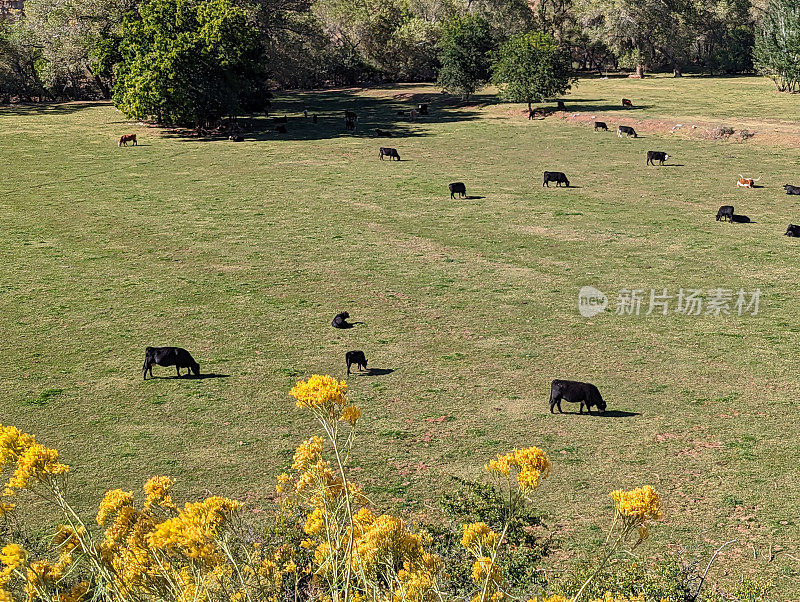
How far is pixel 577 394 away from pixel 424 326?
18.5ft

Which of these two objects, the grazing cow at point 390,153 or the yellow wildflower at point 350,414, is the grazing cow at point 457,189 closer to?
the grazing cow at point 390,153

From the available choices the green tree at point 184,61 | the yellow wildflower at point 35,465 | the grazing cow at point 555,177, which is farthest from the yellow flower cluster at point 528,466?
the green tree at point 184,61

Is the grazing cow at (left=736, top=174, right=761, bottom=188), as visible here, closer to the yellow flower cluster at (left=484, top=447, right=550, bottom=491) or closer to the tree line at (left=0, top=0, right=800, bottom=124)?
the tree line at (left=0, top=0, right=800, bottom=124)

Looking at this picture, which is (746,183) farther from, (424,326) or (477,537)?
(477,537)

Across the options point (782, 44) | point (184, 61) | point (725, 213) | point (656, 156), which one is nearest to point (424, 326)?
point (725, 213)

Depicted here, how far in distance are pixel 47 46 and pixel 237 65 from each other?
16.9 meters

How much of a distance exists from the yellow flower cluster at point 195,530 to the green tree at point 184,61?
1781 inches

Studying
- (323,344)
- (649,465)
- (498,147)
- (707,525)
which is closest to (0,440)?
(707,525)

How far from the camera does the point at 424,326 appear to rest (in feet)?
62.8

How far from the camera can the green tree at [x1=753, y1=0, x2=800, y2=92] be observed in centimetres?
6278

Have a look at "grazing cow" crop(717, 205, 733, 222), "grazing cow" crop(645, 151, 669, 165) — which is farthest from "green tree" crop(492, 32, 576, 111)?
"grazing cow" crop(717, 205, 733, 222)

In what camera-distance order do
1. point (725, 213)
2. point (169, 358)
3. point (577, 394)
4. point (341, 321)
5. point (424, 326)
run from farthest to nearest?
1. point (725, 213)
2. point (424, 326)
3. point (341, 321)
4. point (169, 358)
5. point (577, 394)

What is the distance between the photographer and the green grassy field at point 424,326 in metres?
12.5

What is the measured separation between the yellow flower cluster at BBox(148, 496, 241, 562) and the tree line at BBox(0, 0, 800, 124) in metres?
45.2
